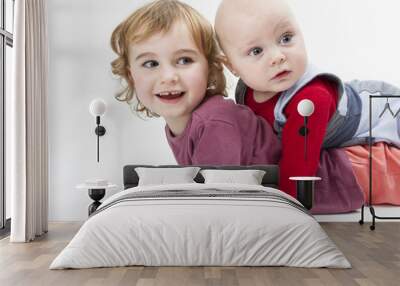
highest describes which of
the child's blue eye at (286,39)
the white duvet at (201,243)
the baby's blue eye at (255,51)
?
the child's blue eye at (286,39)

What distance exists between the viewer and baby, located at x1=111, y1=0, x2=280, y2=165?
645 centimetres

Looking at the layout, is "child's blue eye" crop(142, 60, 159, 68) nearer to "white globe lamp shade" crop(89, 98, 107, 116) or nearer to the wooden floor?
"white globe lamp shade" crop(89, 98, 107, 116)

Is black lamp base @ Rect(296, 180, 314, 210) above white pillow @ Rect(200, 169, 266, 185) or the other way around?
the other way around

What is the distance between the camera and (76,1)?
22.8ft

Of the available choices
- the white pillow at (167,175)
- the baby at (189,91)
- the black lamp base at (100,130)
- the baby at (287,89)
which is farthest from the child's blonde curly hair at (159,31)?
the white pillow at (167,175)

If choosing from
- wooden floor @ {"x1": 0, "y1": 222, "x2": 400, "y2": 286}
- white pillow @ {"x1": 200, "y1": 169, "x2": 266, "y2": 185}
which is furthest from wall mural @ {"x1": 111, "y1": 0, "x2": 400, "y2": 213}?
wooden floor @ {"x1": 0, "y1": 222, "x2": 400, "y2": 286}

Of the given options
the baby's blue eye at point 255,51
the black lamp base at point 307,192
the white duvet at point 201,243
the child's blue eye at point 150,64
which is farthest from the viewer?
the child's blue eye at point 150,64

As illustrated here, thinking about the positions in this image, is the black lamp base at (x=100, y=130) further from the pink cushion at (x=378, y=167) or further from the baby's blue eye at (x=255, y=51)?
the pink cushion at (x=378, y=167)

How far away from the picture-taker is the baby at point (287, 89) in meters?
Answer: 6.43

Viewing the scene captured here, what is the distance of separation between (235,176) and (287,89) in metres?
1.14

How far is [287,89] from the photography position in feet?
21.3

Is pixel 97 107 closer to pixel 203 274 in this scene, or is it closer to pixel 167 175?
pixel 167 175

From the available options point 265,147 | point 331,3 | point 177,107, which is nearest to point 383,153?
point 265,147

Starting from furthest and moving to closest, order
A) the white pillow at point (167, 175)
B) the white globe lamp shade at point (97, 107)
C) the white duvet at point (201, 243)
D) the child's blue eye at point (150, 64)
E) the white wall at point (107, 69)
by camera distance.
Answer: the white wall at point (107, 69) < the white globe lamp shade at point (97, 107) < the child's blue eye at point (150, 64) < the white pillow at point (167, 175) < the white duvet at point (201, 243)
